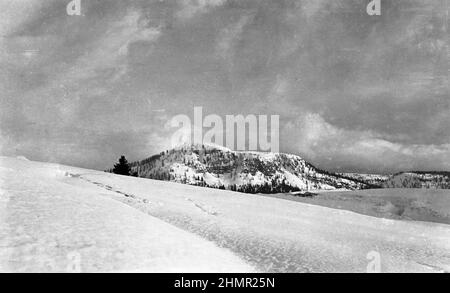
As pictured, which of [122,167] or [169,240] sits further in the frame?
[122,167]

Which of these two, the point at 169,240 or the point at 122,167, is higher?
the point at 122,167

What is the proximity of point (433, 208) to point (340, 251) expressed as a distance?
116ft

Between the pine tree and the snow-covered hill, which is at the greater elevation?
the pine tree

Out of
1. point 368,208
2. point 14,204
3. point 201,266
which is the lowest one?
point 368,208

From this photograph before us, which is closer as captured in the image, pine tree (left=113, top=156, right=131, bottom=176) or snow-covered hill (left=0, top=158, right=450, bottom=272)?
snow-covered hill (left=0, top=158, right=450, bottom=272)

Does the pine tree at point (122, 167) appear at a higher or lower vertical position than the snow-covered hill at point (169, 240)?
higher

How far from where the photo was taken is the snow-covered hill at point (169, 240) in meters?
8.73

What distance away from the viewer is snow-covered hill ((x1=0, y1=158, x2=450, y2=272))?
873cm

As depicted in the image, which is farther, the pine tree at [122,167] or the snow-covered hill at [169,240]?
the pine tree at [122,167]

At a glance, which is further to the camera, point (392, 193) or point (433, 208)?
point (392, 193)

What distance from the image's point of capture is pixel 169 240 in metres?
11.0

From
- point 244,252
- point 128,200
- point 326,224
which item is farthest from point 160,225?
point 326,224
